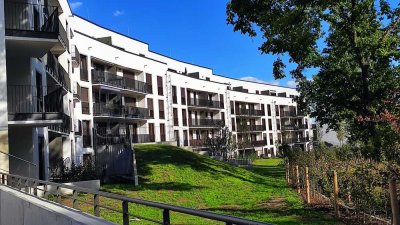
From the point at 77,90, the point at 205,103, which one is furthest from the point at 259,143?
the point at 77,90

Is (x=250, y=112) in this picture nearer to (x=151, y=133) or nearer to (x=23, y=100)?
(x=151, y=133)

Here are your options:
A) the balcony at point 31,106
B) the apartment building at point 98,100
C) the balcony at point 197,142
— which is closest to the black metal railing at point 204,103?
the apartment building at point 98,100

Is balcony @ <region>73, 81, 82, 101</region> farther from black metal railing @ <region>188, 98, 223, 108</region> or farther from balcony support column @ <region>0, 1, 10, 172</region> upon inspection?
black metal railing @ <region>188, 98, 223, 108</region>

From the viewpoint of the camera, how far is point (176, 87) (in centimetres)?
6050

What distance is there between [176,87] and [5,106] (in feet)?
147

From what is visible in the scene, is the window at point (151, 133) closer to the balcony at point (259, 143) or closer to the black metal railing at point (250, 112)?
the black metal railing at point (250, 112)

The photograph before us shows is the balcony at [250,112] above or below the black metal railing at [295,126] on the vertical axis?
above

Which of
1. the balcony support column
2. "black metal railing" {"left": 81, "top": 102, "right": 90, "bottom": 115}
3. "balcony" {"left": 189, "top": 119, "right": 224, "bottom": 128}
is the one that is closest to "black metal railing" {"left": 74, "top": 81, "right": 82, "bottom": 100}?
"black metal railing" {"left": 81, "top": 102, "right": 90, "bottom": 115}

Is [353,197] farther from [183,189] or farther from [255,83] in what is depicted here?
[255,83]

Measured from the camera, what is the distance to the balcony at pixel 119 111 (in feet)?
142

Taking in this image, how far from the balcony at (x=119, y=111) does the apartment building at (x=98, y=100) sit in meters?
0.10

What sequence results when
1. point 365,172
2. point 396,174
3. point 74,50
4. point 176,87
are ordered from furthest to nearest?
point 176,87, point 74,50, point 365,172, point 396,174

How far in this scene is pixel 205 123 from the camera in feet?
225

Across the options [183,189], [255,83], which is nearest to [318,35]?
[183,189]
